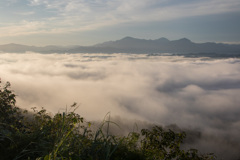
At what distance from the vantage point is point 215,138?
18850 cm

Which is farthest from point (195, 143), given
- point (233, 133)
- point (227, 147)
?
point (233, 133)

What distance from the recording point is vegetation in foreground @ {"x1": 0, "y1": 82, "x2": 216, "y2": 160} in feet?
19.2

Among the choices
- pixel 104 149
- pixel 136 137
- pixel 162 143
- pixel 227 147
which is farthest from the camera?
pixel 227 147

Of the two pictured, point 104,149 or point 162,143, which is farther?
point 162,143

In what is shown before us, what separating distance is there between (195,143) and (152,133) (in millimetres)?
169540

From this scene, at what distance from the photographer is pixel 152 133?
10570 millimetres

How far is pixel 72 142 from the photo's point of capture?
20.5 feet

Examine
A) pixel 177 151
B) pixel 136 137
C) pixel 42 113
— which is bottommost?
pixel 177 151

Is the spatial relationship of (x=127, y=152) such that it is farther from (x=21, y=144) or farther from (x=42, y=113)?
(x=42, y=113)

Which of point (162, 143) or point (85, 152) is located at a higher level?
point (85, 152)

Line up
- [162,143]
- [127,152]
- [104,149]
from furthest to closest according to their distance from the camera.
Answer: [162,143], [127,152], [104,149]

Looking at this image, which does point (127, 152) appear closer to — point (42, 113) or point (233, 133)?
point (42, 113)

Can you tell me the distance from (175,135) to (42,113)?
6.06 meters

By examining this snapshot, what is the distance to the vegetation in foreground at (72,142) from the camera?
19.2ft
